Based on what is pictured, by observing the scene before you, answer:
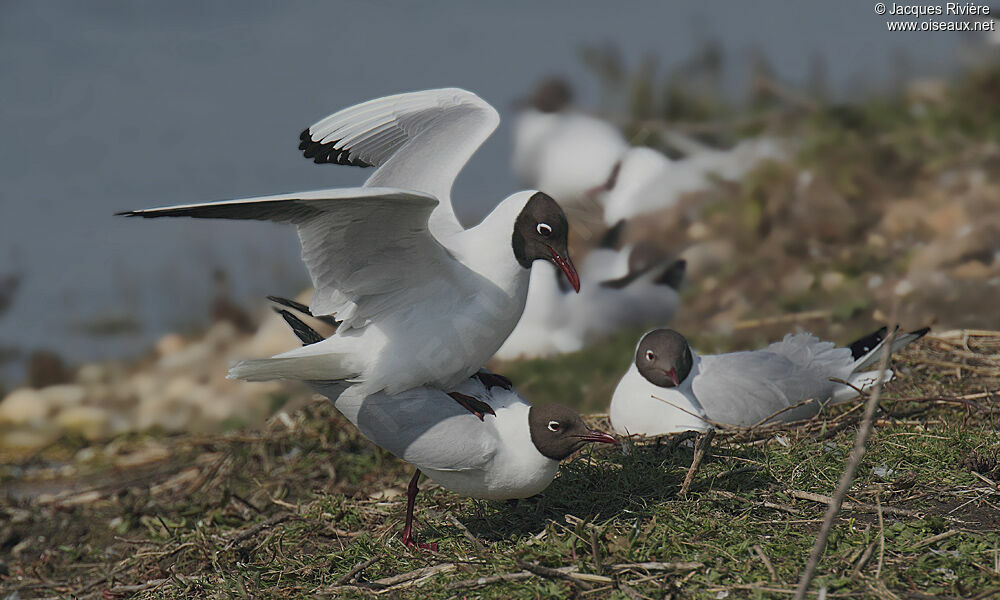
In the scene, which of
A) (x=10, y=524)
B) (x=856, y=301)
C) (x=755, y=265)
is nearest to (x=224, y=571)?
(x=10, y=524)

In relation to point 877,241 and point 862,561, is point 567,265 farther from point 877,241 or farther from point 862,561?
point 877,241

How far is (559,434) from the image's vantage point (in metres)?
3.62

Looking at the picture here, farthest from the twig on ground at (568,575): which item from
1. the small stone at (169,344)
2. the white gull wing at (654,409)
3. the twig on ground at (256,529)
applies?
the small stone at (169,344)

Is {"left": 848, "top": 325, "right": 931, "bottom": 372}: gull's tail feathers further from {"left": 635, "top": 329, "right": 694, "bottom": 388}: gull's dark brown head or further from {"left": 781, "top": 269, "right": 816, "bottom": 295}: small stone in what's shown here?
{"left": 781, "top": 269, "right": 816, "bottom": 295}: small stone

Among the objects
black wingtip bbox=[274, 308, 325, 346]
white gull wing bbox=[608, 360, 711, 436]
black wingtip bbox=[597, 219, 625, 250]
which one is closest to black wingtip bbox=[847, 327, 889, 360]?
white gull wing bbox=[608, 360, 711, 436]

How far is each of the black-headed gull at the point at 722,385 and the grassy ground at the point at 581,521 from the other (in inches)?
11.4

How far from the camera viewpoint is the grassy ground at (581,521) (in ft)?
10.7

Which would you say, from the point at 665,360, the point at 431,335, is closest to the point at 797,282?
the point at 665,360

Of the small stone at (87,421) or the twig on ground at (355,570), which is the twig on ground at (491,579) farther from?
the small stone at (87,421)

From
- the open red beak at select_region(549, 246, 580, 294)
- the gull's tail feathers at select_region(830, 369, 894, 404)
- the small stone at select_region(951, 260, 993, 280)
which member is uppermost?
the open red beak at select_region(549, 246, 580, 294)

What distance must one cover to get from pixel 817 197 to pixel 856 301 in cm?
224

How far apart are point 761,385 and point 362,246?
2.61 metres

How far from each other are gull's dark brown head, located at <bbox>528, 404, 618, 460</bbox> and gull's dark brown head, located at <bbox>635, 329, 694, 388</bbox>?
1620 mm

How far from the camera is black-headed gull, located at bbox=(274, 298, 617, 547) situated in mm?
3641
